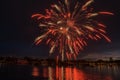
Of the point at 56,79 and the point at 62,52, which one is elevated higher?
the point at 62,52

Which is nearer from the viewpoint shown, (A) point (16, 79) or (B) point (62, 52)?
(B) point (62, 52)

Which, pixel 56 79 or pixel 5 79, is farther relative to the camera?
pixel 5 79

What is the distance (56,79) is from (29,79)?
41.0ft

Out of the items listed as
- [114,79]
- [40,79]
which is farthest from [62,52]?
[114,79]

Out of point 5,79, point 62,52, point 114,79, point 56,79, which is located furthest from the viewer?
point 114,79

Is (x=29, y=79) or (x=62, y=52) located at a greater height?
(x=62, y=52)

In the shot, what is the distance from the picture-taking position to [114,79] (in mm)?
104625

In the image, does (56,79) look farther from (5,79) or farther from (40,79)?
(5,79)

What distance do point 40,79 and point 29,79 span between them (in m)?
3.72

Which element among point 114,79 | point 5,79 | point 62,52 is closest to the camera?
point 62,52

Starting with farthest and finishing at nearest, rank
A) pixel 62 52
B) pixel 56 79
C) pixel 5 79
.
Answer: pixel 5 79 → pixel 56 79 → pixel 62 52

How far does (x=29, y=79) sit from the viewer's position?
88.5 metres

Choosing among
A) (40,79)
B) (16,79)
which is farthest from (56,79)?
(16,79)

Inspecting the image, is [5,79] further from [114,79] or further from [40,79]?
[114,79]
